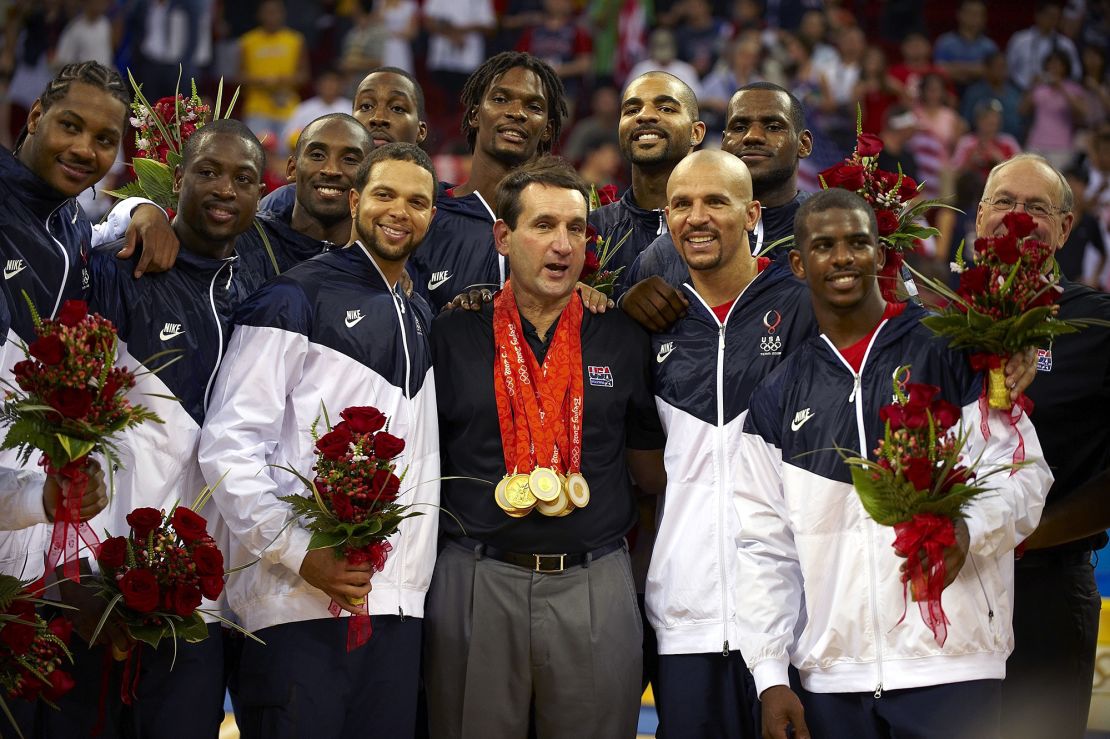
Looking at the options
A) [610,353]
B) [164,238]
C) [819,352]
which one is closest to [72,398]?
[164,238]

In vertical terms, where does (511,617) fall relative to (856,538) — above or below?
below

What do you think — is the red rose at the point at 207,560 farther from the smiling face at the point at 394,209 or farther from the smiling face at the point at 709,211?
the smiling face at the point at 709,211

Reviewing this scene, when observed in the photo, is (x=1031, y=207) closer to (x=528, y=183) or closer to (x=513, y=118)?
(x=528, y=183)

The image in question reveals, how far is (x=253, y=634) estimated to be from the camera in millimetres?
4508

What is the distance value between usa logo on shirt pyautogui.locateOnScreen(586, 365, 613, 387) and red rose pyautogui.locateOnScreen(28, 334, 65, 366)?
1.75 m

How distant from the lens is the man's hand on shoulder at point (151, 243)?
4.62 m

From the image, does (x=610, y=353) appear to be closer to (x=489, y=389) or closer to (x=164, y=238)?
(x=489, y=389)

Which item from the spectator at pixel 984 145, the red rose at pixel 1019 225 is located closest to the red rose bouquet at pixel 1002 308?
the red rose at pixel 1019 225

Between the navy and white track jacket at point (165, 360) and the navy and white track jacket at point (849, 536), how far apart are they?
185cm

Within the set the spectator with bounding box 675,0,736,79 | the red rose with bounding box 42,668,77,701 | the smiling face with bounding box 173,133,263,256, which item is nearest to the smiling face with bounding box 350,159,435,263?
the smiling face with bounding box 173,133,263,256

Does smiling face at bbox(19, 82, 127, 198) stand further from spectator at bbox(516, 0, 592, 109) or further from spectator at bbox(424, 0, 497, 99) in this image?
spectator at bbox(424, 0, 497, 99)

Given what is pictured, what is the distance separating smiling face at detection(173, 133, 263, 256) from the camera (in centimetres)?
475

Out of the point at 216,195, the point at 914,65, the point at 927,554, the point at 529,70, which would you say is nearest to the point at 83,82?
the point at 216,195

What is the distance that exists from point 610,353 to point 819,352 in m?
0.76
